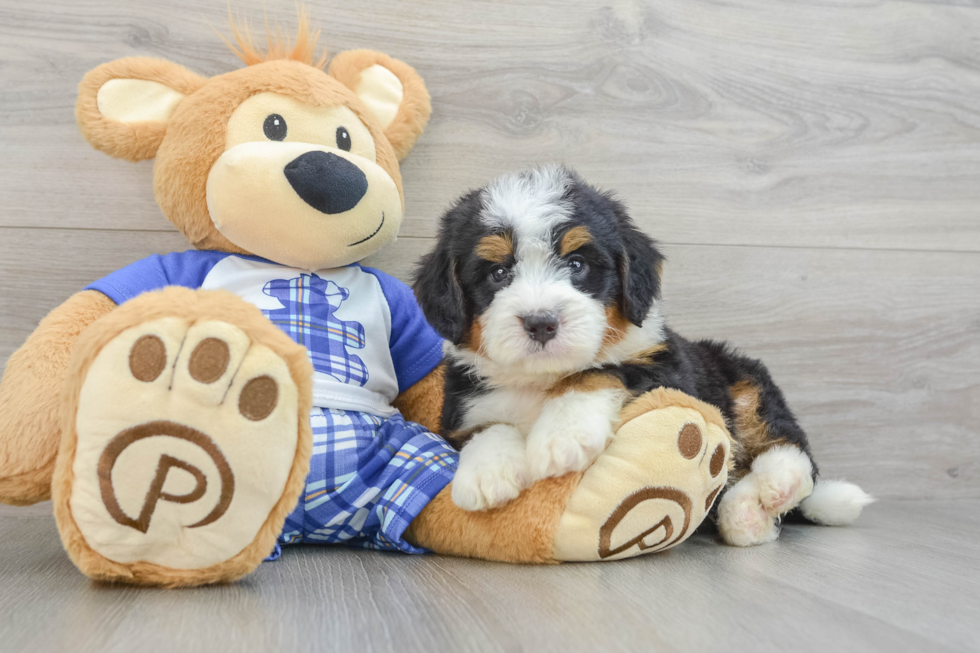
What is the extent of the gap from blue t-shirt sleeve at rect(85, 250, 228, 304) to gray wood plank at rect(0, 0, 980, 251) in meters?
0.44

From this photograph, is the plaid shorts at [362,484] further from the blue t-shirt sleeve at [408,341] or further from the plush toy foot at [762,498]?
the plush toy foot at [762,498]

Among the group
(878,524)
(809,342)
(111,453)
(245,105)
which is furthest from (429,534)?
(809,342)

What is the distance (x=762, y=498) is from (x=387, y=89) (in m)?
1.46

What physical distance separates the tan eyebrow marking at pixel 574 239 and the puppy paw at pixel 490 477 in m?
0.42

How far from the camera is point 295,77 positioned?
179 centimetres

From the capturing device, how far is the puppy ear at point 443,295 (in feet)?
5.23

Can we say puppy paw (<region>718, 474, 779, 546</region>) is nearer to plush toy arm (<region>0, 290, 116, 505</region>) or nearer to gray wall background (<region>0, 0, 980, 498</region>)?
gray wall background (<region>0, 0, 980, 498</region>)

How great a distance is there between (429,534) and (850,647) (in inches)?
33.1

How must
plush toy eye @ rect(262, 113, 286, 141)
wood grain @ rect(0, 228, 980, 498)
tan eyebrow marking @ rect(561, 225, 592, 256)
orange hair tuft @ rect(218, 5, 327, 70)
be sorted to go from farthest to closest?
wood grain @ rect(0, 228, 980, 498) < orange hair tuft @ rect(218, 5, 327, 70) < plush toy eye @ rect(262, 113, 286, 141) < tan eyebrow marking @ rect(561, 225, 592, 256)

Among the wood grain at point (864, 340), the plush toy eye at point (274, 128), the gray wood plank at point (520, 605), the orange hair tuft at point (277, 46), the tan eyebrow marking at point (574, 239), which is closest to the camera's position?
the gray wood plank at point (520, 605)


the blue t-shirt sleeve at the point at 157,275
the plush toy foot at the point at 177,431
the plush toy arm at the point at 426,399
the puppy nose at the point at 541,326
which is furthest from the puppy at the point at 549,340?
the blue t-shirt sleeve at the point at 157,275

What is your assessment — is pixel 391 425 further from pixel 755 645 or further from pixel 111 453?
pixel 755 645

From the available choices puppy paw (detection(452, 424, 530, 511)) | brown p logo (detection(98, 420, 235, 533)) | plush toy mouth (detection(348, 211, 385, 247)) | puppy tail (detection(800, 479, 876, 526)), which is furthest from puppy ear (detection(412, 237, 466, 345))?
puppy tail (detection(800, 479, 876, 526))

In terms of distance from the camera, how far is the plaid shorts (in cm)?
156
